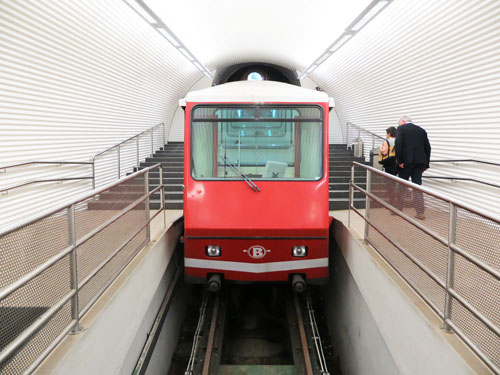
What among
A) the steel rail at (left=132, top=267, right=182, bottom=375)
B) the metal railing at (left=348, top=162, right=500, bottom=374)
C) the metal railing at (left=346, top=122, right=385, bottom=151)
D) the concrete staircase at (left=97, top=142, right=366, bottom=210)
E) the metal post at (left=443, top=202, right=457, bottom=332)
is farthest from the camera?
the metal railing at (left=346, top=122, right=385, bottom=151)

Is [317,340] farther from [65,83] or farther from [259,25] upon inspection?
[259,25]

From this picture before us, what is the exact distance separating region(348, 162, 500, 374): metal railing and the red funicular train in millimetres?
1305

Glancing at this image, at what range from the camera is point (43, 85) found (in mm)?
6234

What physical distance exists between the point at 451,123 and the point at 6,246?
6759mm

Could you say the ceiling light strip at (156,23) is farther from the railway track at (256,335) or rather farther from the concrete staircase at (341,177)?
the railway track at (256,335)

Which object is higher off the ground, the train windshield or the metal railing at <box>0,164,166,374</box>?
the train windshield

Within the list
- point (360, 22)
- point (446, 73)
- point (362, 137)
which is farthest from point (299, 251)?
point (362, 137)

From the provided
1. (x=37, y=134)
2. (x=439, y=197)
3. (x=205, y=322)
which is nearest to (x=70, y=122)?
(x=37, y=134)

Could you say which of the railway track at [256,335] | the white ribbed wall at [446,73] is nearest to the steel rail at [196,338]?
the railway track at [256,335]

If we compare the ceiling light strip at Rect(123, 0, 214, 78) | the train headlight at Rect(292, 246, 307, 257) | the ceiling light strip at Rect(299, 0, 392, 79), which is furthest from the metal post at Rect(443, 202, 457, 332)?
the ceiling light strip at Rect(123, 0, 214, 78)

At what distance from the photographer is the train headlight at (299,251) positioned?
516cm

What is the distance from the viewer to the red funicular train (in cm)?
508

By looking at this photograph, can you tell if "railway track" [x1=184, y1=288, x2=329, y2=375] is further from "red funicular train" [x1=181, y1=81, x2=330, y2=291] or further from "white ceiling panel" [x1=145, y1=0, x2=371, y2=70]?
"white ceiling panel" [x1=145, y1=0, x2=371, y2=70]

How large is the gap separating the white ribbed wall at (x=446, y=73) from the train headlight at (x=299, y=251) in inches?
118
